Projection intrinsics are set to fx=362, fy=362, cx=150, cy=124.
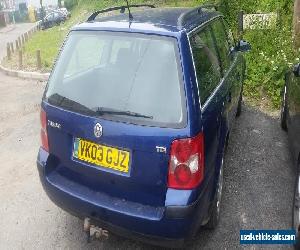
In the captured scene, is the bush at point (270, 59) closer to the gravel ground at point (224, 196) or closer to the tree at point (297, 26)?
the tree at point (297, 26)

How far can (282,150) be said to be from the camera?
516 cm

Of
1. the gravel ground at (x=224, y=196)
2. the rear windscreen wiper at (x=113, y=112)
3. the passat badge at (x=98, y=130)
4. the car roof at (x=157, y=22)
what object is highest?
the car roof at (x=157, y=22)

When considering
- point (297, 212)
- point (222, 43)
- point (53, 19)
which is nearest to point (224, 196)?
point (297, 212)

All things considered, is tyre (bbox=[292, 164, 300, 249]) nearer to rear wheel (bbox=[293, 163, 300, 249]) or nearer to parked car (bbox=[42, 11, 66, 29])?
rear wheel (bbox=[293, 163, 300, 249])

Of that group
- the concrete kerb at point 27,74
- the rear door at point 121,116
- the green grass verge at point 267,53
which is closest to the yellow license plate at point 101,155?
the rear door at point 121,116

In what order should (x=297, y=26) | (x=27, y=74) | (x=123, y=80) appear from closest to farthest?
(x=123, y=80), (x=297, y=26), (x=27, y=74)

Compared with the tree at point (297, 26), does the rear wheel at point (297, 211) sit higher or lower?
lower

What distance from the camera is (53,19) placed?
108 feet

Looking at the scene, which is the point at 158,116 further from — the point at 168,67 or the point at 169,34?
the point at 169,34

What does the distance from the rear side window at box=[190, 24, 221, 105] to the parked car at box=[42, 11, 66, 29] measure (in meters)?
30.4

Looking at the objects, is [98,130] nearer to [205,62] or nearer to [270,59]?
[205,62]

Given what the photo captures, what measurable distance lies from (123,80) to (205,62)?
2.62 ft

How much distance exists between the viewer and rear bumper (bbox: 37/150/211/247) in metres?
2.63

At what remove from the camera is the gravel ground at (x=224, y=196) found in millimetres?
3482
